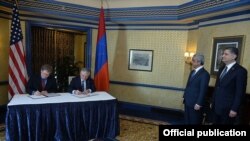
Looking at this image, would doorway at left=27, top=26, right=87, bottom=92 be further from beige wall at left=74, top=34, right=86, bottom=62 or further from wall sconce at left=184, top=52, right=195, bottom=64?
wall sconce at left=184, top=52, right=195, bottom=64

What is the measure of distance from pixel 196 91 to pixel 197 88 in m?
0.05

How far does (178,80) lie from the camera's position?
5.37m

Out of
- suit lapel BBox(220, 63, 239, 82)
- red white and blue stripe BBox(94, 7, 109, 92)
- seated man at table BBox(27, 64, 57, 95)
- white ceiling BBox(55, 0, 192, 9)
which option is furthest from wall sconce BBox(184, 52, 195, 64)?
seated man at table BBox(27, 64, 57, 95)

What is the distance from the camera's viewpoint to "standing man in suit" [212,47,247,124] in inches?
101

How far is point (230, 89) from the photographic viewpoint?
2666 mm

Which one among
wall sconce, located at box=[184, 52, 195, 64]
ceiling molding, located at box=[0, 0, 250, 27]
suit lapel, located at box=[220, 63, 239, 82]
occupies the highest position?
ceiling molding, located at box=[0, 0, 250, 27]

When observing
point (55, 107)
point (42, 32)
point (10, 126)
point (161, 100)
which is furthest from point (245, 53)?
point (42, 32)

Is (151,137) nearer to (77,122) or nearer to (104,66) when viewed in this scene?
(77,122)

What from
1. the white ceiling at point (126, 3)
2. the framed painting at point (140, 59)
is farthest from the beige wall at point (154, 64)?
the white ceiling at point (126, 3)

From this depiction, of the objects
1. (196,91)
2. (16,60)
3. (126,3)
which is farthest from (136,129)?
(126,3)

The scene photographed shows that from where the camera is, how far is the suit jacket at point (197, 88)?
307 centimetres

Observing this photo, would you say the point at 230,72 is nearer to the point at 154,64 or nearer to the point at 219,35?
the point at 219,35

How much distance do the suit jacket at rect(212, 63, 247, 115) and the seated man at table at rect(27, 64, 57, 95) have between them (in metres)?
2.73

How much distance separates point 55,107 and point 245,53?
3.32 m
